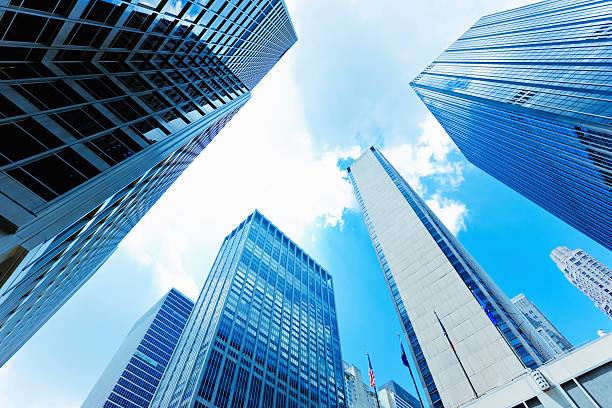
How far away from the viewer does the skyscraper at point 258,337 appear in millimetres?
81375

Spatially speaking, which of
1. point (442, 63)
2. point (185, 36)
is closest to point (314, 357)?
point (185, 36)

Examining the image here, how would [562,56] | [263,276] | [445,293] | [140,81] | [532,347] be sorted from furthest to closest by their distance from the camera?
1. [263,276]
2. [562,56]
3. [445,293]
4. [532,347]
5. [140,81]

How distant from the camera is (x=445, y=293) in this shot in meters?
57.2

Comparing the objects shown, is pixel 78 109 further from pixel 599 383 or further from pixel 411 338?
pixel 411 338

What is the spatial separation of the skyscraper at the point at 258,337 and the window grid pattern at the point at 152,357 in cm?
5519

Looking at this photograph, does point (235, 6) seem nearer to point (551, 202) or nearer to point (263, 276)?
point (263, 276)

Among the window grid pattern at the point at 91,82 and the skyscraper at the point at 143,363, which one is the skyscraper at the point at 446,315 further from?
the skyscraper at the point at 143,363

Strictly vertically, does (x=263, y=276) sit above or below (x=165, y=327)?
below

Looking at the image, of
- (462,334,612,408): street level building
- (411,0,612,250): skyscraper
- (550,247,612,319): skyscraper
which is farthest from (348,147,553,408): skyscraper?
(550,247,612,319): skyscraper

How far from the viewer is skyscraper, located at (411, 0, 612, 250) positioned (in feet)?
234

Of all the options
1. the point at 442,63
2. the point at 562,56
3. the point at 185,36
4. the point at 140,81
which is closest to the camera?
the point at 140,81

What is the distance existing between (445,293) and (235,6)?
5836cm

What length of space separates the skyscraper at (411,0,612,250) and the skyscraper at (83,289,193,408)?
602ft

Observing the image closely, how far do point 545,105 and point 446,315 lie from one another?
6492 cm
